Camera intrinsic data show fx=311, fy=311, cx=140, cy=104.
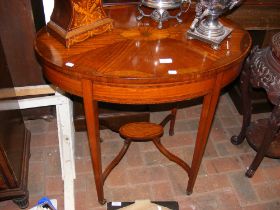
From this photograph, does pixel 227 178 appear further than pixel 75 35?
Yes

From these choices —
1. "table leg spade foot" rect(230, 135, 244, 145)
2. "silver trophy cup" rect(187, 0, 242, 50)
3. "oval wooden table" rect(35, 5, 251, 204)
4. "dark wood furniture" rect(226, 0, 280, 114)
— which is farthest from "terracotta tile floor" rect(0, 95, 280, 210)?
"silver trophy cup" rect(187, 0, 242, 50)

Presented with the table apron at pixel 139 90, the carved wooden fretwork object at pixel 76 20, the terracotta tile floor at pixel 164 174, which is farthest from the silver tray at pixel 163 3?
the terracotta tile floor at pixel 164 174

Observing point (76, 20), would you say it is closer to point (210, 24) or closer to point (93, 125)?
point (93, 125)

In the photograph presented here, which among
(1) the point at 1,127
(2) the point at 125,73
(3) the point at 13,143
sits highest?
(2) the point at 125,73

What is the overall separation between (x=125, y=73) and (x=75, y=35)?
310 millimetres

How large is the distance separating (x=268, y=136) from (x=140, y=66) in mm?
967

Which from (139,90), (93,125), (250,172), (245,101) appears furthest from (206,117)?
(250,172)

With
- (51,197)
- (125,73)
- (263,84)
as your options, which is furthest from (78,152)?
(263,84)

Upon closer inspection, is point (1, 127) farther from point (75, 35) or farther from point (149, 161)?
point (149, 161)

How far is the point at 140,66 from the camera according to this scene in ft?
4.03

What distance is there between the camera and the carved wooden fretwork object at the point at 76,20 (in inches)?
50.8

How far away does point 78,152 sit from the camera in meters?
2.12

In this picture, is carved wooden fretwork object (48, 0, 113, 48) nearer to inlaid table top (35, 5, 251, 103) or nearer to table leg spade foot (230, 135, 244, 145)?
inlaid table top (35, 5, 251, 103)

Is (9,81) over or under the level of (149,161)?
over
